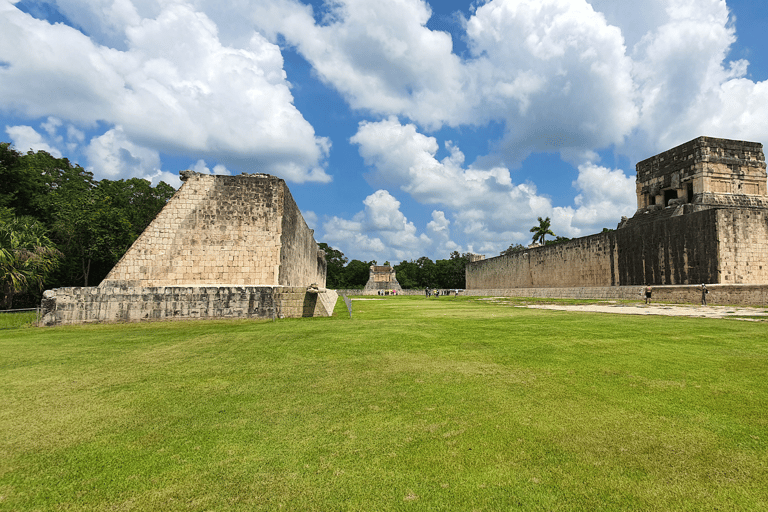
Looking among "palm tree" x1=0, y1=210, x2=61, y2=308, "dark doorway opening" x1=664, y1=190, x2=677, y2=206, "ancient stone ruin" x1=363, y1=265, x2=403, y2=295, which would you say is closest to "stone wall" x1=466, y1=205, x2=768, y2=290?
"dark doorway opening" x1=664, y1=190, x2=677, y2=206

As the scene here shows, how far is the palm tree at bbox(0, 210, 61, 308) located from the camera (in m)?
15.7

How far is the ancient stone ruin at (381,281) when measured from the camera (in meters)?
62.8

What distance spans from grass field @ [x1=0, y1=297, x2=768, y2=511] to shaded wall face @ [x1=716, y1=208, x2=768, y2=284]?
16897mm

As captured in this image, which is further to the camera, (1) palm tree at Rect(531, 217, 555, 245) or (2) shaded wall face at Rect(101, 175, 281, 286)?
(1) palm tree at Rect(531, 217, 555, 245)

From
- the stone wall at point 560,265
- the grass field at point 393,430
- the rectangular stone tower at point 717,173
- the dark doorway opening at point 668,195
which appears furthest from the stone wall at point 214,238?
the dark doorway opening at point 668,195

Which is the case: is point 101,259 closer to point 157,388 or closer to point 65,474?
point 157,388

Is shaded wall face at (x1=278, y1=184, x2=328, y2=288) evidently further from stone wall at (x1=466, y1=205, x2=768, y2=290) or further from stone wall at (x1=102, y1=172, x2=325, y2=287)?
stone wall at (x1=466, y1=205, x2=768, y2=290)

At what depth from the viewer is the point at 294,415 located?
9.86 feet

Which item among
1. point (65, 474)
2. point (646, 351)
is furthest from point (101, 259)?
point (646, 351)

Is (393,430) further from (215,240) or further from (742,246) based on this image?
(742,246)

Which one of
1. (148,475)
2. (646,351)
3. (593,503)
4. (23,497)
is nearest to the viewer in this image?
(593,503)

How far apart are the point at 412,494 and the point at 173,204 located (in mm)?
14572

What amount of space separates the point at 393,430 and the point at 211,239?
13.0 meters

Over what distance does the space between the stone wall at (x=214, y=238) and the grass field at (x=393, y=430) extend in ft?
27.4
